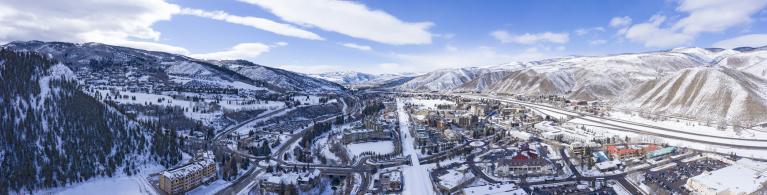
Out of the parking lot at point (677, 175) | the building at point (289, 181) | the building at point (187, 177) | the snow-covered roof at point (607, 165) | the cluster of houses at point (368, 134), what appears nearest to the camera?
the building at point (187, 177)

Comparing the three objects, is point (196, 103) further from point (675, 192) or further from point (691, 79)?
point (691, 79)

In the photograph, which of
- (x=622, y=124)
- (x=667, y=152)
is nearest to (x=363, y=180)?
(x=667, y=152)

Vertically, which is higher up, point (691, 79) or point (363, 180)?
point (691, 79)

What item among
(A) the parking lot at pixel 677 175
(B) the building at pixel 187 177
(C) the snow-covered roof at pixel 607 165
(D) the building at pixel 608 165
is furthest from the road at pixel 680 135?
(B) the building at pixel 187 177

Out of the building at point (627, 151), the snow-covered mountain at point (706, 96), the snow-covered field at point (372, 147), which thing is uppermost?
the snow-covered mountain at point (706, 96)

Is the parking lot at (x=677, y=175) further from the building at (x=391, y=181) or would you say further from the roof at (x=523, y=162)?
the building at (x=391, y=181)

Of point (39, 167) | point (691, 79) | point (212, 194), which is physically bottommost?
point (212, 194)
